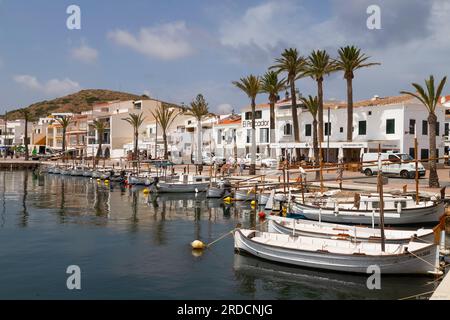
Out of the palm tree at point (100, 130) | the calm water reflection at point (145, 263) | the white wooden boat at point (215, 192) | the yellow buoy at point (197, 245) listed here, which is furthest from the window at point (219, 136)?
the yellow buoy at point (197, 245)

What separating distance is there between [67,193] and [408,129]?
4385cm

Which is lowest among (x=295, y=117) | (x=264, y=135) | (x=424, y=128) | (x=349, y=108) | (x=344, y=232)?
(x=344, y=232)

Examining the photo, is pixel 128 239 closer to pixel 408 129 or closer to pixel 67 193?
pixel 67 193

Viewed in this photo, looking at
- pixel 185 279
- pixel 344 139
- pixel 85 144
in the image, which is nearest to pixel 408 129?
pixel 344 139

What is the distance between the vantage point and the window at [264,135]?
282 ft

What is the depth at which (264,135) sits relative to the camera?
3396 inches

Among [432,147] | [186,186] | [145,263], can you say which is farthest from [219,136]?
[145,263]

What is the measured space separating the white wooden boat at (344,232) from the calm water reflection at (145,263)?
2.80 metres

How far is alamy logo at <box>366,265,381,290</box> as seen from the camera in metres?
20.8

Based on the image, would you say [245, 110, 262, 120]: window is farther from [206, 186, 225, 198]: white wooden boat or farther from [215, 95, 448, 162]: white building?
[206, 186, 225, 198]: white wooden boat

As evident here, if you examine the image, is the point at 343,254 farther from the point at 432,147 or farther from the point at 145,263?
the point at 432,147

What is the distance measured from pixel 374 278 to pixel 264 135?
65492 mm

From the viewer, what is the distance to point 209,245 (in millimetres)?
28453

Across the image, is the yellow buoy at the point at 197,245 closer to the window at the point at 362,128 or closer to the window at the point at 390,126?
the window at the point at 390,126
